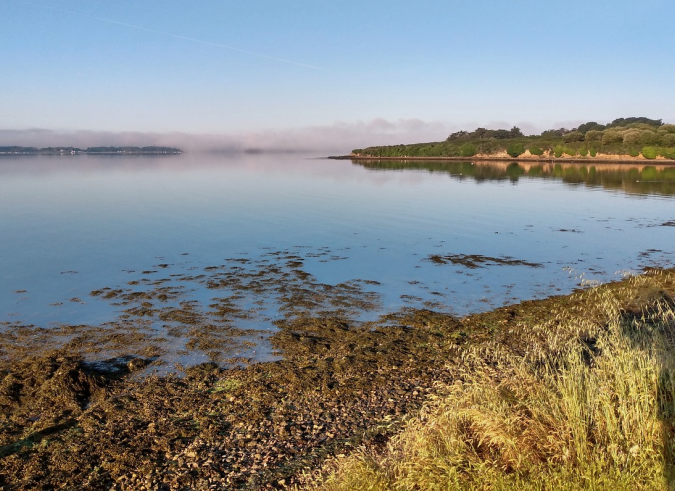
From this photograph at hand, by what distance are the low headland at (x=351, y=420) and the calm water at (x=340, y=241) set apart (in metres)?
3.42

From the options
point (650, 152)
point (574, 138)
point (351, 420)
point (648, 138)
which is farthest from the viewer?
point (574, 138)

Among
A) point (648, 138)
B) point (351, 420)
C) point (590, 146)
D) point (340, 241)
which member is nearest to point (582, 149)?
point (590, 146)

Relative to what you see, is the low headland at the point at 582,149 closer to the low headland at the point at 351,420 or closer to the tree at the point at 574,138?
the tree at the point at 574,138

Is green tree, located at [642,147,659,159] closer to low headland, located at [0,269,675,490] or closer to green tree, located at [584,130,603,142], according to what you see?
green tree, located at [584,130,603,142]

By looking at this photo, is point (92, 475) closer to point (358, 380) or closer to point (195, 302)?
point (358, 380)

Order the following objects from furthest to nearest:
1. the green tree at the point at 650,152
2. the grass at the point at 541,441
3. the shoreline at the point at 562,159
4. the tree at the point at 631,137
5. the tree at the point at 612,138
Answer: the tree at the point at 612,138
the tree at the point at 631,137
the green tree at the point at 650,152
the shoreline at the point at 562,159
the grass at the point at 541,441

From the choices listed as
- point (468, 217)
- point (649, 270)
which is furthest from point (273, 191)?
point (649, 270)

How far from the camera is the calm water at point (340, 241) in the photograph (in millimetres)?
16578

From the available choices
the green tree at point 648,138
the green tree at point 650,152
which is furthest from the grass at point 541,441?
the green tree at point 648,138


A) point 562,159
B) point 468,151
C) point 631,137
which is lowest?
point 562,159

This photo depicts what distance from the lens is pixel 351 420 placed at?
8344 mm

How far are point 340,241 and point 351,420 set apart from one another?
57.0 ft

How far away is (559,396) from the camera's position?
7.00m

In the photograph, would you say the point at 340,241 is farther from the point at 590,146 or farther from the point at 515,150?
the point at 515,150
